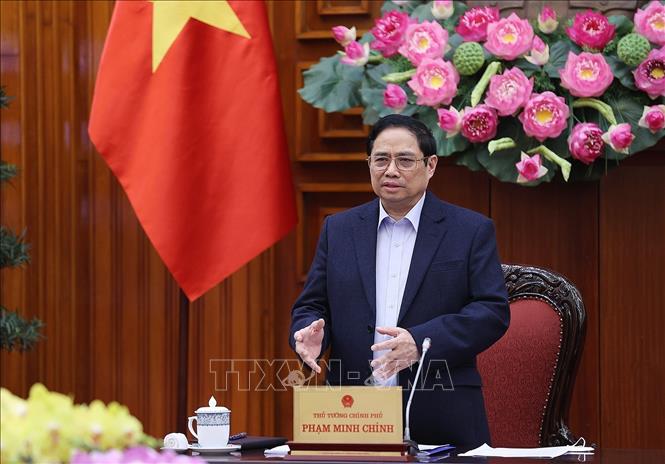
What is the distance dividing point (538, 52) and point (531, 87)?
0.36ft

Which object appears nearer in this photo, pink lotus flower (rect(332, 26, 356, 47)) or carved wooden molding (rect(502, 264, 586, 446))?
carved wooden molding (rect(502, 264, 586, 446))

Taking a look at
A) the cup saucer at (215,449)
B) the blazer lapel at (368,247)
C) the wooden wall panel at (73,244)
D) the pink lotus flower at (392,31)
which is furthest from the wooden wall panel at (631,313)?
the cup saucer at (215,449)

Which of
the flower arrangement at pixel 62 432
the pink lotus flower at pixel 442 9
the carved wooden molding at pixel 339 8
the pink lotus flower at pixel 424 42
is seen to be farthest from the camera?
the carved wooden molding at pixel 339 8

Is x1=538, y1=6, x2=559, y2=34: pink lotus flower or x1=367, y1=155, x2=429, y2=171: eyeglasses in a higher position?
x1=538, y1=6, x2=559, y2=34: pink lotus flower

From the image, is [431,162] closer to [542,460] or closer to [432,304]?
[432,304]

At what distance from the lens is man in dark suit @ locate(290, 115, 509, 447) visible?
2.69 m

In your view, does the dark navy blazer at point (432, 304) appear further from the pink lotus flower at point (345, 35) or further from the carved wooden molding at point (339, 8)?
the carved wooden molding at point (339, 8)

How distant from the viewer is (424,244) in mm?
2779

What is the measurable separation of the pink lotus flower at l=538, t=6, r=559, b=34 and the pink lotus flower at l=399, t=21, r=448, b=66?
269mm

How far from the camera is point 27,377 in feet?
14.4

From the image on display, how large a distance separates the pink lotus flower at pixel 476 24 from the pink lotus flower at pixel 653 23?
40 centimetres

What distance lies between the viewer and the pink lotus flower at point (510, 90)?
130 inches

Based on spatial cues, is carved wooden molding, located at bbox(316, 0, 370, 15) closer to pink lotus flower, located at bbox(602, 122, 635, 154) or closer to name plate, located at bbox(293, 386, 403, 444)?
pink lotus flower, located at bbox(602, 122, 635, 154)

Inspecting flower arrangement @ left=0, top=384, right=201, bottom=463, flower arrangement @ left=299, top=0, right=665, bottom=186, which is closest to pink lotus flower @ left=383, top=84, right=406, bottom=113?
flower arrangement @ left=299, top=0, right=665, bottom=186
